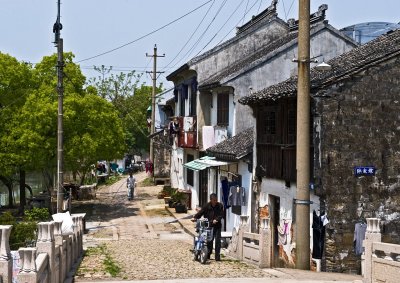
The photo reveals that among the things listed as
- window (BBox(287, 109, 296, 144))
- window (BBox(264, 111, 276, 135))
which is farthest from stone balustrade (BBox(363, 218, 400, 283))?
window (BBox(264, 111, 276, 135))

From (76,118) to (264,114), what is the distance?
13.7m

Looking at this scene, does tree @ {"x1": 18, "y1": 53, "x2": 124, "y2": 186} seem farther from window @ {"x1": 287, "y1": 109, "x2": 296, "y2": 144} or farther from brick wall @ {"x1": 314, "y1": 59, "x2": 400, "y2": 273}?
brick wall @ {"x1": 314, "y1": 59, "x2": 400, "y2": 273}

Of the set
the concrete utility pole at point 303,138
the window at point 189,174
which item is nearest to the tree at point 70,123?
the window at point 189,174

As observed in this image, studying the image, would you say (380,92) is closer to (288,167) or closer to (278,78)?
(288,167)

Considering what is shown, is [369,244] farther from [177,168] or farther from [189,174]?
[177,168]

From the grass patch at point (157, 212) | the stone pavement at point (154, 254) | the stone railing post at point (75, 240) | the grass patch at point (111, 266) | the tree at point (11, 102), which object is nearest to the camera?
the stone pavement at point (154, 254)

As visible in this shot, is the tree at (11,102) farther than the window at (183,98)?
No

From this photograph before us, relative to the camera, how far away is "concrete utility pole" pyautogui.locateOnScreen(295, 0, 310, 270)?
1433 centimetres

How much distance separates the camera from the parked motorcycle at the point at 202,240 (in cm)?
1631

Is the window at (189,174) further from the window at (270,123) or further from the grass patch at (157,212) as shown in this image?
the window at (270,123)

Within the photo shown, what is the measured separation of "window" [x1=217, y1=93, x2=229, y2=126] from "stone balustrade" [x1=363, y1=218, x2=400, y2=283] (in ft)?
55.3

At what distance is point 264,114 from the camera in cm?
Answer: 2098

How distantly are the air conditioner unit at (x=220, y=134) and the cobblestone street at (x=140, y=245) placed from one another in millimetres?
4595

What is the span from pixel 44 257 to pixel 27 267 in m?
1.37
